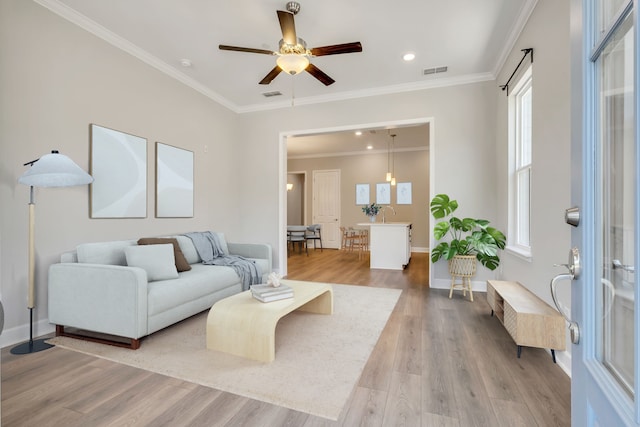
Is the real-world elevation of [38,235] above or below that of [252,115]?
below

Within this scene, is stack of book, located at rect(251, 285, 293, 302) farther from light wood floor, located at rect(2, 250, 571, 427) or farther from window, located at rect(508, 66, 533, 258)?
window, located at rect(508, 66, 533, 258)

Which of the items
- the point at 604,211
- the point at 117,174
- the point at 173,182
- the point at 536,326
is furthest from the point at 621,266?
the point at 173,182

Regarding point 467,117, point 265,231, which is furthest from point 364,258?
point 467,117

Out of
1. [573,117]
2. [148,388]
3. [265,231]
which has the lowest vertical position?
[148,388]

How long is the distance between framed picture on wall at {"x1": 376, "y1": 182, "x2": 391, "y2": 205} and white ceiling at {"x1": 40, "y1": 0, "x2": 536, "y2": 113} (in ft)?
15.8

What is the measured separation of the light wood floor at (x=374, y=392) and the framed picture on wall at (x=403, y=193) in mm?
6573

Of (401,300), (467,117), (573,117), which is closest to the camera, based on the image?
(573,117)

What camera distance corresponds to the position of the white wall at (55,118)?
259 centimetres

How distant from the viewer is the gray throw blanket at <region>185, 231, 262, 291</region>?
12.6ft

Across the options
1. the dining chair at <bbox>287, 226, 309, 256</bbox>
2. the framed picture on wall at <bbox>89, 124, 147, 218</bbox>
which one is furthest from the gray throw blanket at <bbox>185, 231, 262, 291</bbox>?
the dining chair at <bbox>287, 226, 309, 256</bbox>

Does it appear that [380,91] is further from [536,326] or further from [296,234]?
[296,234]

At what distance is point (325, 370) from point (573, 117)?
2.00 m

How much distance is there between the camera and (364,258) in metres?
7.68

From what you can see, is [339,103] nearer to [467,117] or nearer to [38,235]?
[467,117]
